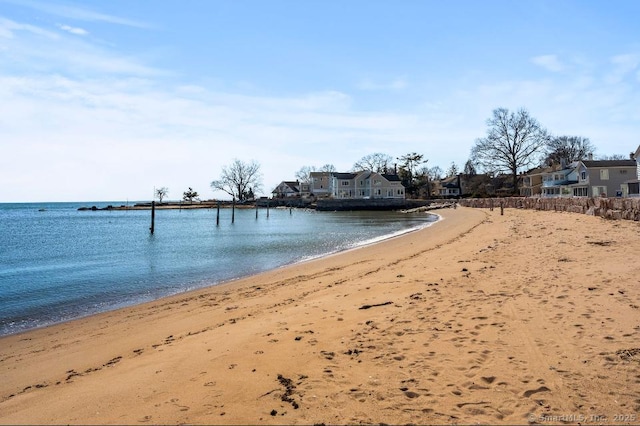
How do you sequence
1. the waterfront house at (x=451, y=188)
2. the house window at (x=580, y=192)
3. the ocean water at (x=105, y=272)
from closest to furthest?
the ocean water at (x=105, y=272) < the house window at (x=580, y=192) < the waterfront house at (x=451, y=188)

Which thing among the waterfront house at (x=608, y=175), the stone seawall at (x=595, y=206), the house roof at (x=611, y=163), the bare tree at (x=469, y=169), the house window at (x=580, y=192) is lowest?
the stone seawall at (x=595, y=206)

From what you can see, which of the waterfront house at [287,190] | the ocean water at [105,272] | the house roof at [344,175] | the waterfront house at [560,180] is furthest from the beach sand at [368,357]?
the waterfront house at [287,190]

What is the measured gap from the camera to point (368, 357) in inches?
205

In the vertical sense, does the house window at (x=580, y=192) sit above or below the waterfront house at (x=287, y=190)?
below

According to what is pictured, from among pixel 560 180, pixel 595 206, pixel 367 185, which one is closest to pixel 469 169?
pixel 367 185

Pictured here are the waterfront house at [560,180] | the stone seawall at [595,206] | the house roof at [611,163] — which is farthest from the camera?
the waterfront house at [560,180]

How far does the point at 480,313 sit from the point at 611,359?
216 cm

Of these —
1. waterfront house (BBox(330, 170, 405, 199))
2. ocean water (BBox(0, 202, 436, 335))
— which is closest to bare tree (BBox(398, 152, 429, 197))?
waterfront house (BBox(330, 170, 405, 199))

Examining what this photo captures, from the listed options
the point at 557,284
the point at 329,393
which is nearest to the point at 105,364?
the point at 329,393

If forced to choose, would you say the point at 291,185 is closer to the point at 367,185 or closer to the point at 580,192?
the point at 367,185

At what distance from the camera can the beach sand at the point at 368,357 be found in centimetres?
396

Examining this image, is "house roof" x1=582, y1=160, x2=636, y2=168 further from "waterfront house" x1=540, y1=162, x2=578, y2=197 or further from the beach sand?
the beach sand

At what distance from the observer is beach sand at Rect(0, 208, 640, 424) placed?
3957mm

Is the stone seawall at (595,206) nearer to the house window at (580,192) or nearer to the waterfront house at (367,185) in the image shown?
the house window at (580,192)
